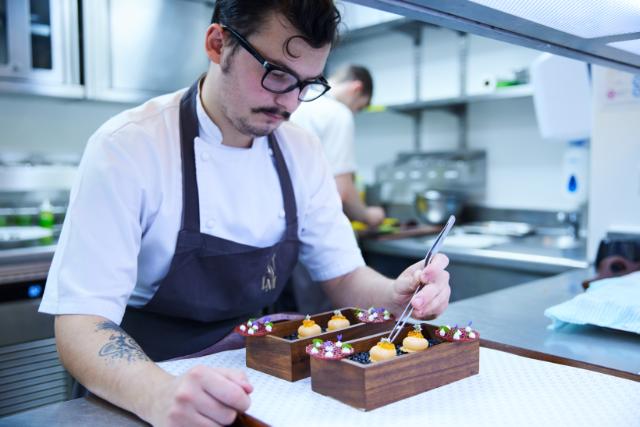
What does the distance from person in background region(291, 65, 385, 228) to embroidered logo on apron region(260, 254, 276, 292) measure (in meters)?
1.50

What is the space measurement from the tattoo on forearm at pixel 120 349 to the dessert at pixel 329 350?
28 cm

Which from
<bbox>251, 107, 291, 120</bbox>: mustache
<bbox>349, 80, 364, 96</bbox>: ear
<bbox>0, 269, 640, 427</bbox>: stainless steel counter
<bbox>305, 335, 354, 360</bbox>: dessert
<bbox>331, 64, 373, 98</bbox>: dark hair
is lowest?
<bbox>0, 269, 640, 427</bbox>: stainless steel counter


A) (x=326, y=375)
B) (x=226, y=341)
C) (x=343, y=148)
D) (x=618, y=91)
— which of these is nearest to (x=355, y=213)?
(x=343, y=148)

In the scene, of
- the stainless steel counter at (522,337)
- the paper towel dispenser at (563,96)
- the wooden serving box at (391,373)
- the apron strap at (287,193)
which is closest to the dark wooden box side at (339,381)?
the wooden serving box at (391,373)

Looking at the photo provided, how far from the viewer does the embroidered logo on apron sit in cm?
147

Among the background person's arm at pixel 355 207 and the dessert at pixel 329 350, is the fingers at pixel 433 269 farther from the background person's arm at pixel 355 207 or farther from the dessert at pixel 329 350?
the background person's arm at pixel 355 207

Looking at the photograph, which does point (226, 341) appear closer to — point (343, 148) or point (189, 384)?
point (189, 384)

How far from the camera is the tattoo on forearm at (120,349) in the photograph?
98 cm

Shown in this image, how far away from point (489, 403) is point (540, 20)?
2.03ft

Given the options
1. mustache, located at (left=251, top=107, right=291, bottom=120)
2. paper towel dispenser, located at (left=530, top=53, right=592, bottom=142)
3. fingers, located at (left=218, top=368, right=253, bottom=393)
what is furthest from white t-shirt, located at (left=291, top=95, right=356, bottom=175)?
fingers, located at (left=218, top=368, right=253, bottom=393)

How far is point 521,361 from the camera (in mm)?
1092

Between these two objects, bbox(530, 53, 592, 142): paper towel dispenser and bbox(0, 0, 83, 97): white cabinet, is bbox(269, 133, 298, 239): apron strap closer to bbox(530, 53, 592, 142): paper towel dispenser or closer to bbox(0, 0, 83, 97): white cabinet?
bbox(530, 53, 592, 142): paper towel dispenser

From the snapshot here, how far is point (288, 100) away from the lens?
1.26 m

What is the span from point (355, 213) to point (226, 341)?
199cm
